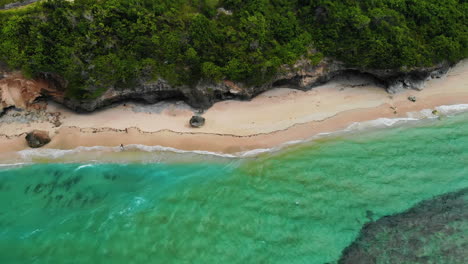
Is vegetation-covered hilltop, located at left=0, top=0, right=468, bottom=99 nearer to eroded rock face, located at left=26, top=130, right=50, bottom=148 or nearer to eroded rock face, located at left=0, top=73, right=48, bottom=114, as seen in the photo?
eroded rock face, located at left=0, top=73, right=48, bottom=114

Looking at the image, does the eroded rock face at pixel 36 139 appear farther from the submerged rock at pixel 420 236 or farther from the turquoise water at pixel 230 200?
the submerged rock at pixel 420 236

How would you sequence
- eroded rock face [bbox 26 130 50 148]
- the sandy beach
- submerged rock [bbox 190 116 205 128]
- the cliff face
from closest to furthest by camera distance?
eroded rock face [bbox 26 130 50 148]
the sandy beach
submerged rock [bbox 190 116 205 128]
the cliff face

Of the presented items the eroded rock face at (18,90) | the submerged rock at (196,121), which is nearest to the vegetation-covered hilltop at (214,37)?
the eroded rock face at (18,90)

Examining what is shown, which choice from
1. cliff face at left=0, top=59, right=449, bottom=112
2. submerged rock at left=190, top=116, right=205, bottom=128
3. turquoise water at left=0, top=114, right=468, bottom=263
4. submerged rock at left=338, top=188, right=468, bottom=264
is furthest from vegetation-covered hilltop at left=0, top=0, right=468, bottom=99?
submerged rock at left=338, top=188, right=468, bottom=264

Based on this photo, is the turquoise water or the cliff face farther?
the cliff face

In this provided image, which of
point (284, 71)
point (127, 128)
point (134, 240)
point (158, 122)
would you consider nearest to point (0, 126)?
point (127, 128)

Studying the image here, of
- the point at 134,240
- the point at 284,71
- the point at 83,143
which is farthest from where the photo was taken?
the point at 284,71

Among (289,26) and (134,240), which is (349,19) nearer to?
(289,26)
